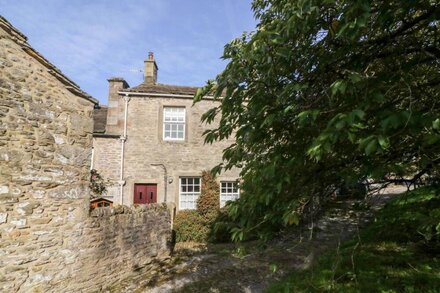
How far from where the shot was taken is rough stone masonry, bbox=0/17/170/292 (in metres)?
6.18

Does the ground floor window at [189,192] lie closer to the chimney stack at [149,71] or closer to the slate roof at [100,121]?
the slate roof at [100,121]

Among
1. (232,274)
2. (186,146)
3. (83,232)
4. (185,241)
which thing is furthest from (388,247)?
(186,146)

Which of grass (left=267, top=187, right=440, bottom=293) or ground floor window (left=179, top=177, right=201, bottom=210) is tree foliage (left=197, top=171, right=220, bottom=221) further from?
grass (left=267, top=187, right=440, bottom=293)

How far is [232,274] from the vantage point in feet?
29.2

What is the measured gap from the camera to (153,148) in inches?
615

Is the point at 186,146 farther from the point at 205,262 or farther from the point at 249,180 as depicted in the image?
the point at 249,180

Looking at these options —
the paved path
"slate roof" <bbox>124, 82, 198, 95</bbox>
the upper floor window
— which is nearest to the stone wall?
the upper floor window

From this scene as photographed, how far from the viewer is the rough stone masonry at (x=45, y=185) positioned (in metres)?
6.18

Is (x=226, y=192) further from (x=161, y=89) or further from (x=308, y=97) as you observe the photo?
(x=308, y=97)

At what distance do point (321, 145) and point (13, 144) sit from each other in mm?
6196

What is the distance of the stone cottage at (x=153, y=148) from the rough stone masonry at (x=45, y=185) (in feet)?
23.1

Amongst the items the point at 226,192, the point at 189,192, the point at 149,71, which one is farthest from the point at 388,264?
the point at 149,71

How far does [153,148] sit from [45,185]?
893cm

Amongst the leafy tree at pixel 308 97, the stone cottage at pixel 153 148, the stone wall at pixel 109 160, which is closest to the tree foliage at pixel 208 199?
the stone cottage at pixel 153 148
